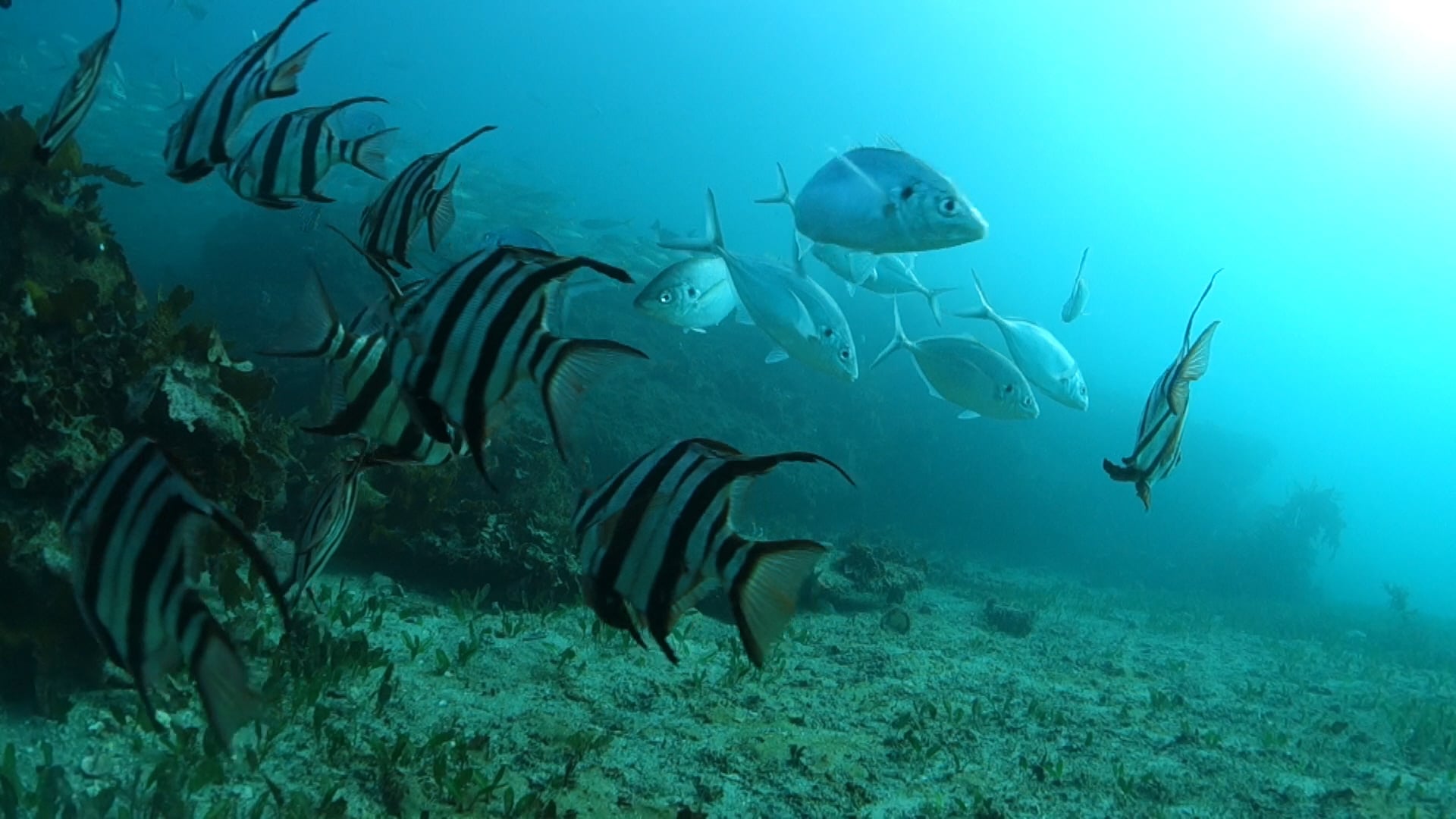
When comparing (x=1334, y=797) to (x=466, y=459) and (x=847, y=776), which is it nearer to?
(x=847, y=776)

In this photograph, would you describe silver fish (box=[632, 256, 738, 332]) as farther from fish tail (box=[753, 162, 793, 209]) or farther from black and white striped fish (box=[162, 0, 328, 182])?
black and white striped fish (box=[162, 0, 328, 182])

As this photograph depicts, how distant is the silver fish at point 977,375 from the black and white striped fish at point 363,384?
4.22m

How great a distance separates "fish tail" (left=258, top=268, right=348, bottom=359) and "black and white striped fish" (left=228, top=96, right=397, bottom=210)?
23.0 inches

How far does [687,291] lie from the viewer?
17.2ft

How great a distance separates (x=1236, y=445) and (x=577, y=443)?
117 ft

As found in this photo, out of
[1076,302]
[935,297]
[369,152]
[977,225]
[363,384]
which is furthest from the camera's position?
[1076,302]

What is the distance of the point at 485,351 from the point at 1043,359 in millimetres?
4970

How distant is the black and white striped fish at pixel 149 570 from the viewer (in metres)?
1.59

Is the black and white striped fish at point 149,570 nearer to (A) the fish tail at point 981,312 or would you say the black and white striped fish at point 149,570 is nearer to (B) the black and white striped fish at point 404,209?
(B) the black and white striped fish at point 404,209

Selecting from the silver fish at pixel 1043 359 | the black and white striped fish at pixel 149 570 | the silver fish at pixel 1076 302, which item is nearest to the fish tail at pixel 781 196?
the silver fish at pixel 1043 359

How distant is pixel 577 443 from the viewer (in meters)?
1.78

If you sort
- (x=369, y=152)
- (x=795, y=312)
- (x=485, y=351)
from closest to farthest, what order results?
(x=485, y=351) → (x=369, y=152) → (x=795, y=312)

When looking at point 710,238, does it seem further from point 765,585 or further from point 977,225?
point 765,585

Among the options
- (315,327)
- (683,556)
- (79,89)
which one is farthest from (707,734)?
(79,89)
